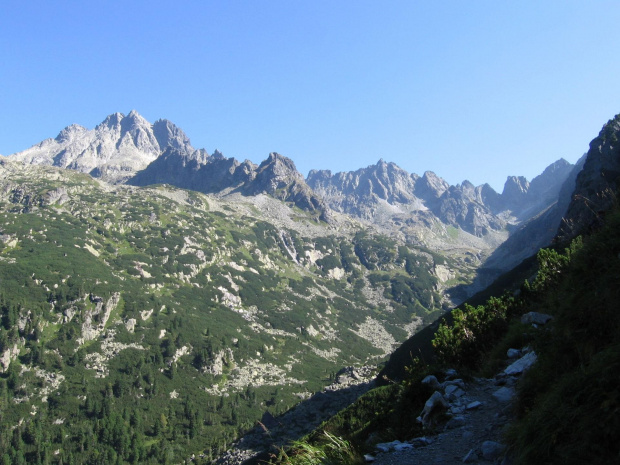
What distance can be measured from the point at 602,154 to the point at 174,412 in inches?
8144

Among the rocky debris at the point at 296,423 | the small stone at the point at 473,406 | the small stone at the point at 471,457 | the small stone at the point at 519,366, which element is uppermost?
the small stone at the point at 471,457

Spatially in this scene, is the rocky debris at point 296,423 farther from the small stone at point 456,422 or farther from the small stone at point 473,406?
the small stone at point 456,422

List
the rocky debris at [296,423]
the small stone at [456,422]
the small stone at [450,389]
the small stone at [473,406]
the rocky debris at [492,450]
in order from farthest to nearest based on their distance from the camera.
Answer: the rocky debris at [296,423] → the small stone at [450,389] → the small stone at [473,406] → the small stone at [456,422] → the rocky debris at [492,450]

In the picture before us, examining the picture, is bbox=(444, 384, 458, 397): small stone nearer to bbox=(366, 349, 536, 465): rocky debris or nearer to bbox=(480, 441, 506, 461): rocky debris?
bbox=(366, 349, 536, 465): rocky debris

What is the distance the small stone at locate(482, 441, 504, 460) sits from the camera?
7.45 meters

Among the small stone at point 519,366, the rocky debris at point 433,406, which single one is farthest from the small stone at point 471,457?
the small stone at point 519,366

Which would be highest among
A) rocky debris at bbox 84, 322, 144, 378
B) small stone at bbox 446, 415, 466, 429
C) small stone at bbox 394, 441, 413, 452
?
rocky debris at bbox 84, 322, 144, 378

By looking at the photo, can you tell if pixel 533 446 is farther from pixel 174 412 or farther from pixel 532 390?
pixel 174 412

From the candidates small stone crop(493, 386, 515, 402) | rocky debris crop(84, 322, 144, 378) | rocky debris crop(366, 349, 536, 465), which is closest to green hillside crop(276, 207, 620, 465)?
rocky debris crop(366, 349, 536, 465)

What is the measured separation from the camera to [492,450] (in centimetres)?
757

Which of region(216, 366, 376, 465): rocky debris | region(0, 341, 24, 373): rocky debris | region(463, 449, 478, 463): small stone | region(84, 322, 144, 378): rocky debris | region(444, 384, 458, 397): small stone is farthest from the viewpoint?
region(84, 322, 144, 378): rocky debris

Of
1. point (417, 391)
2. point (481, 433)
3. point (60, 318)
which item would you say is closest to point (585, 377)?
point (481, 433)

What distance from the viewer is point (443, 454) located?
27.9 ft

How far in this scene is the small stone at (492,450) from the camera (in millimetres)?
7449
